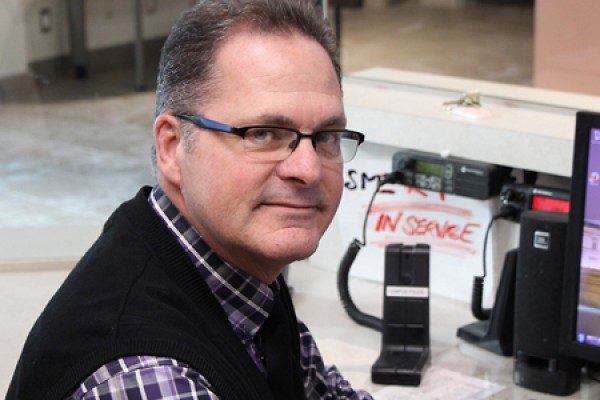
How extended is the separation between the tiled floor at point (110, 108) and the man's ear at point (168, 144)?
5.00 ft

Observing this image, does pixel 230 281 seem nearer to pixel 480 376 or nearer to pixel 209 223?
pixel 209 223

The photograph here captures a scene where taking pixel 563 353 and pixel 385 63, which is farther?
pixel 385 63

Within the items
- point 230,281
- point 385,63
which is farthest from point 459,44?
point 230,281

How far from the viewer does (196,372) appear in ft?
3.32

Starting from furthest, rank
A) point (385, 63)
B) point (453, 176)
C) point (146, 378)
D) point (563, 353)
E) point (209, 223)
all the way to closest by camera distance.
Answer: point (385, 63) < point (453, 176) < point (563, 353) < point (209, 223) < point (146, 378)

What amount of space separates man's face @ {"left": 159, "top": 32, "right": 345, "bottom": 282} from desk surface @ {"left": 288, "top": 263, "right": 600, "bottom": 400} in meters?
0.76

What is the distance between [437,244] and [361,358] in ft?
1.07

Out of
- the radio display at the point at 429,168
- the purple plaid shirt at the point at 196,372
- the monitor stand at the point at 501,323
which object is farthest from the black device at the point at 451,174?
the purple plaid shirt at the point at 196,372

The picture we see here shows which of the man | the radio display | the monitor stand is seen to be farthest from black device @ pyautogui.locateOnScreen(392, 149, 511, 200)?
the man

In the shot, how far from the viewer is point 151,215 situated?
116 cm

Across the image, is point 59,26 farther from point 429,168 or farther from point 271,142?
point 271,142

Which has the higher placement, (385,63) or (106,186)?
(385,63)

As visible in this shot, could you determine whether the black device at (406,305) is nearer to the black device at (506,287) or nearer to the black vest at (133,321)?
the black device at (506,287)

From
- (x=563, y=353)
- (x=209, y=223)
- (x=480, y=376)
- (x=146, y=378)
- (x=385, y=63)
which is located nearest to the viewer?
(x=146, y=378)
